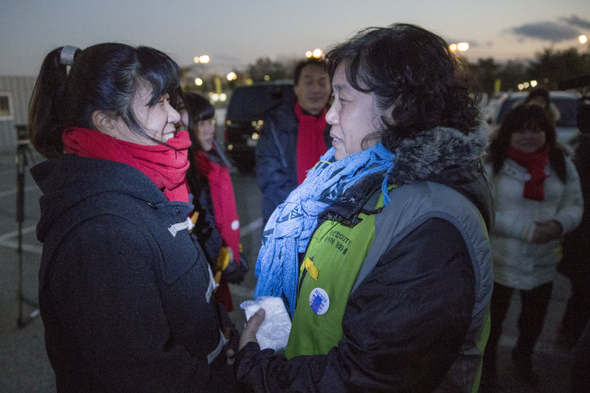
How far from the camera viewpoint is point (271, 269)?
1588 millimetres

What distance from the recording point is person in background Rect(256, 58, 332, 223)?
134 inches

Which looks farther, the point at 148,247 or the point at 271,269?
the point at 271,269

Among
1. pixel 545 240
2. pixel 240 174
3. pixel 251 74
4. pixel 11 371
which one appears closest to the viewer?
pixel 545 240

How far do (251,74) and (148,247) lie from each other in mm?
56094

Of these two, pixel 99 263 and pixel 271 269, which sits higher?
pixel 99 263

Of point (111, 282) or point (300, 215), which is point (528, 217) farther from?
point (111, 282)

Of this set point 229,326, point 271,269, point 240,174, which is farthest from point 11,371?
point 240,174

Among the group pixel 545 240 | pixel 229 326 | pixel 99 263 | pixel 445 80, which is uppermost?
pixel 445 80

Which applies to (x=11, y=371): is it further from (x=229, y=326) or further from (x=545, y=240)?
(x=545, y=240)

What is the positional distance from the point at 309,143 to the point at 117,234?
2553 mm

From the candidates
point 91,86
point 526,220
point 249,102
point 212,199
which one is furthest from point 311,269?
point 249,102

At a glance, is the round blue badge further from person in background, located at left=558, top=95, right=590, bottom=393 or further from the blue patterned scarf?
person in background, located at left=558, top=95, right=590, bottom=393

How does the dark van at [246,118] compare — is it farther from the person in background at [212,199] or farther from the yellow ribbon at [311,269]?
the yellow ribbon at [311,269]

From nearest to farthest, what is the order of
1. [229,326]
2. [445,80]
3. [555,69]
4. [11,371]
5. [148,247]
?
1. [148,247]
2. [445,80]
3. [229,326]
4. [11,371]
5. [555,69]
